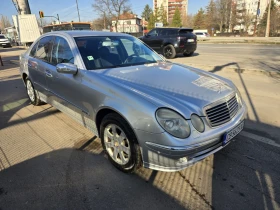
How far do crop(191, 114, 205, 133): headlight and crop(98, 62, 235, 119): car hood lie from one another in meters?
0.05

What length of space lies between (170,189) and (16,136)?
277 cm

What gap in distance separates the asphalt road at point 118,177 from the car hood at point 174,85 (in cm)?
84

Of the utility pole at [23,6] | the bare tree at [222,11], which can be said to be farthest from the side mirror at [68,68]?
the bare tree at [222,11]

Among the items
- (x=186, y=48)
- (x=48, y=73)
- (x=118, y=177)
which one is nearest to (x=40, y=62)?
(x=48, y=73)

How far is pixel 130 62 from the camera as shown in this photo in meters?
3.61

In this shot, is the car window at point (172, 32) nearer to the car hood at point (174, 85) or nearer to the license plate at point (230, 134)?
the car hood at point (174, 85)

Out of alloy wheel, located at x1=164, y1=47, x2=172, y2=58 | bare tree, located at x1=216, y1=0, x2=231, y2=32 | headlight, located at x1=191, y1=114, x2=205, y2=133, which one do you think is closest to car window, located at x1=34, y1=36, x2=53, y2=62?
headlight, located at x1=191, y1=114, x2=205, y2=133

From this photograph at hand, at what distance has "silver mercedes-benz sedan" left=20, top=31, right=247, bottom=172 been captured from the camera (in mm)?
2275

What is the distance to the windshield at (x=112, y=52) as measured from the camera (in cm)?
334

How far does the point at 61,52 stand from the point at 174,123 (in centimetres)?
240

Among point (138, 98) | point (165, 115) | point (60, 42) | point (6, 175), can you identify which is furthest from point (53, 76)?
point (165, 115)

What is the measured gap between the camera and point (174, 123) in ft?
7.41

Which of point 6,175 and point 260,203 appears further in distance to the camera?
point 6,175

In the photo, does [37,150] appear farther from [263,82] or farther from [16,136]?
[263,82]
